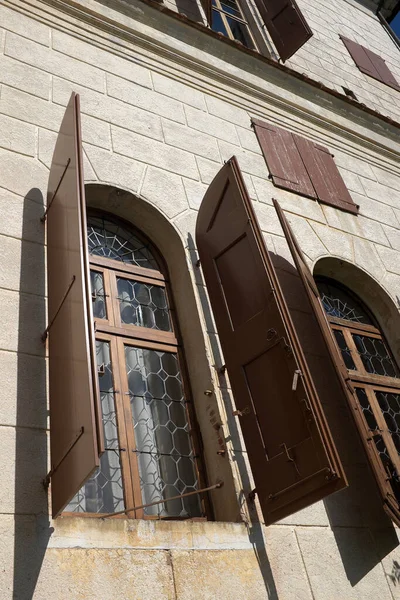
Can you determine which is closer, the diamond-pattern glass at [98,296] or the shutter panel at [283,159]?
the diamond-pattern glass at [98,296]

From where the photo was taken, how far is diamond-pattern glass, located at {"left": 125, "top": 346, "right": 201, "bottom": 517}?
Answer: 4.00 meters

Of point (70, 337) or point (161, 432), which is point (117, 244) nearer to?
point (161, 432)

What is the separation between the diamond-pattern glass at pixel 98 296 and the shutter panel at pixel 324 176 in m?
3.14

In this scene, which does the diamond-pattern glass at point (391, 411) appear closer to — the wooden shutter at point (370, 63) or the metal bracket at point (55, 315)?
the metal bracket at point (55, 315)

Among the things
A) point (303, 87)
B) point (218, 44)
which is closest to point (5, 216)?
point (218, 44)

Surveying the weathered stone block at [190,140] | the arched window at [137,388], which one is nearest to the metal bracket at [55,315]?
the arched window at [137,388]

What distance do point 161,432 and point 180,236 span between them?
1.72m

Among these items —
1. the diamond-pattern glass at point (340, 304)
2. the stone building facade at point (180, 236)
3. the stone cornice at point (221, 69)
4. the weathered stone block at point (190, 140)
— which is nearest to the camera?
the stone building facade at point (180, 236)

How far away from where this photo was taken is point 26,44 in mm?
5660

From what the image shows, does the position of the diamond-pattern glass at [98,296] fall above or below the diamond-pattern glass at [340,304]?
below

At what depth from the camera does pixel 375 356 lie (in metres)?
6.03

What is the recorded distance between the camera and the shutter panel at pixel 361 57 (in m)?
10.9

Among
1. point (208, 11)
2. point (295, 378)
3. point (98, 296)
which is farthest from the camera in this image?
point (208, 11)

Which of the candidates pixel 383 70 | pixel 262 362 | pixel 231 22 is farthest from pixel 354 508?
pixel 383 70
